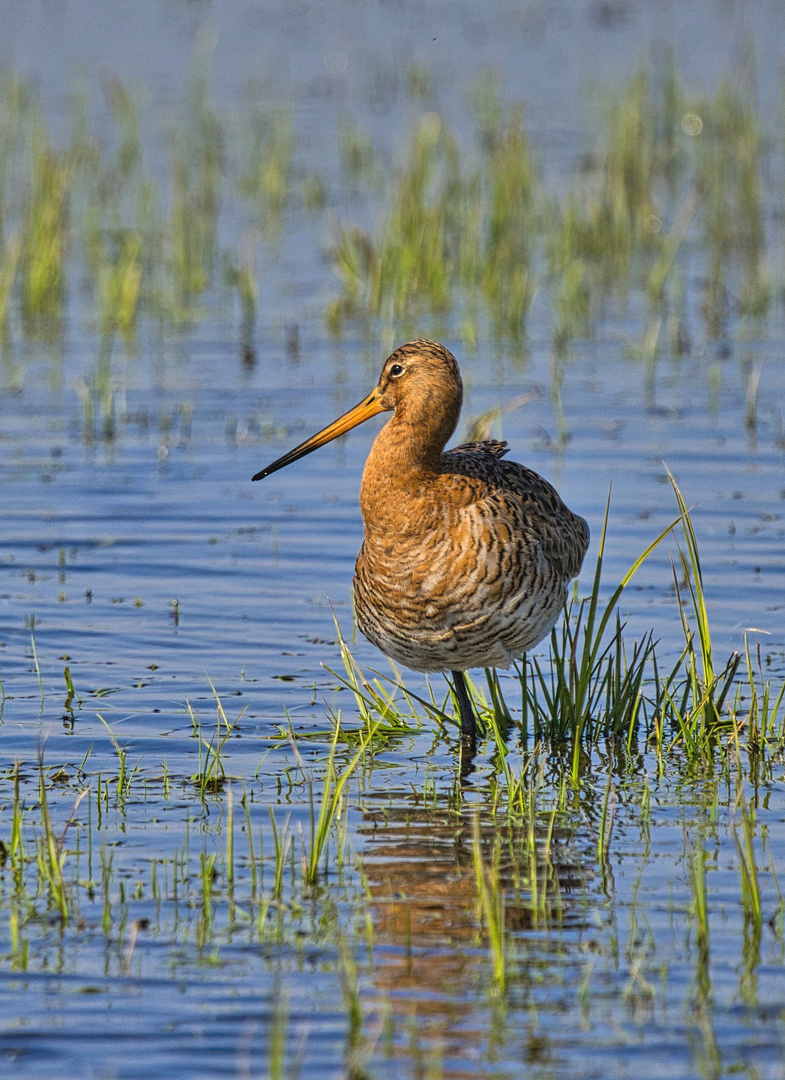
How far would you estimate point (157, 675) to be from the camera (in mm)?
6555

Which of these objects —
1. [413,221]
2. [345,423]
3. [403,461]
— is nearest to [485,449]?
[345,423]

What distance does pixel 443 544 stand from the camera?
5.38 m

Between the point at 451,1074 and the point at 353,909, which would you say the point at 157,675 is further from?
the point at 451,1074

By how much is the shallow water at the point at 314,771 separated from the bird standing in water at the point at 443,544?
1.53 ft

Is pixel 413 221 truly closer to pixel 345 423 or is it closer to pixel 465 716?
pixel 345 423

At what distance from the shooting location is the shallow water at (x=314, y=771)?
3832 mm

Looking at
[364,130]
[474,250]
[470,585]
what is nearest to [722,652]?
[470,585]

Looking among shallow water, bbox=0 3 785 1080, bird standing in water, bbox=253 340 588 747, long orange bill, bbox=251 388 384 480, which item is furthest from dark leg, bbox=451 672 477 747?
long orange bill, bbox=251 388 384 480

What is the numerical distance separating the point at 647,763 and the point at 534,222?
850 cm

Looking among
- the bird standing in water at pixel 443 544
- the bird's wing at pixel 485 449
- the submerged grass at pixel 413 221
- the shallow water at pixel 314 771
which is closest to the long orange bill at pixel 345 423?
the bird standing in water at pixel 443 544

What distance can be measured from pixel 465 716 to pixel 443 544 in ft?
2.56

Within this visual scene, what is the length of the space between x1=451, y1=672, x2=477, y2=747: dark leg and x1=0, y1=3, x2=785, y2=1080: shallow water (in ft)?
0.28

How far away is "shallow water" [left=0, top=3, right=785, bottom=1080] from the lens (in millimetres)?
3832

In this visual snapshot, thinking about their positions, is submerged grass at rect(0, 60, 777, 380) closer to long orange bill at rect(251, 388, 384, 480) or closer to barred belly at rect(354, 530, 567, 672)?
long orange bill at rect(251, 388, 384, 480)
